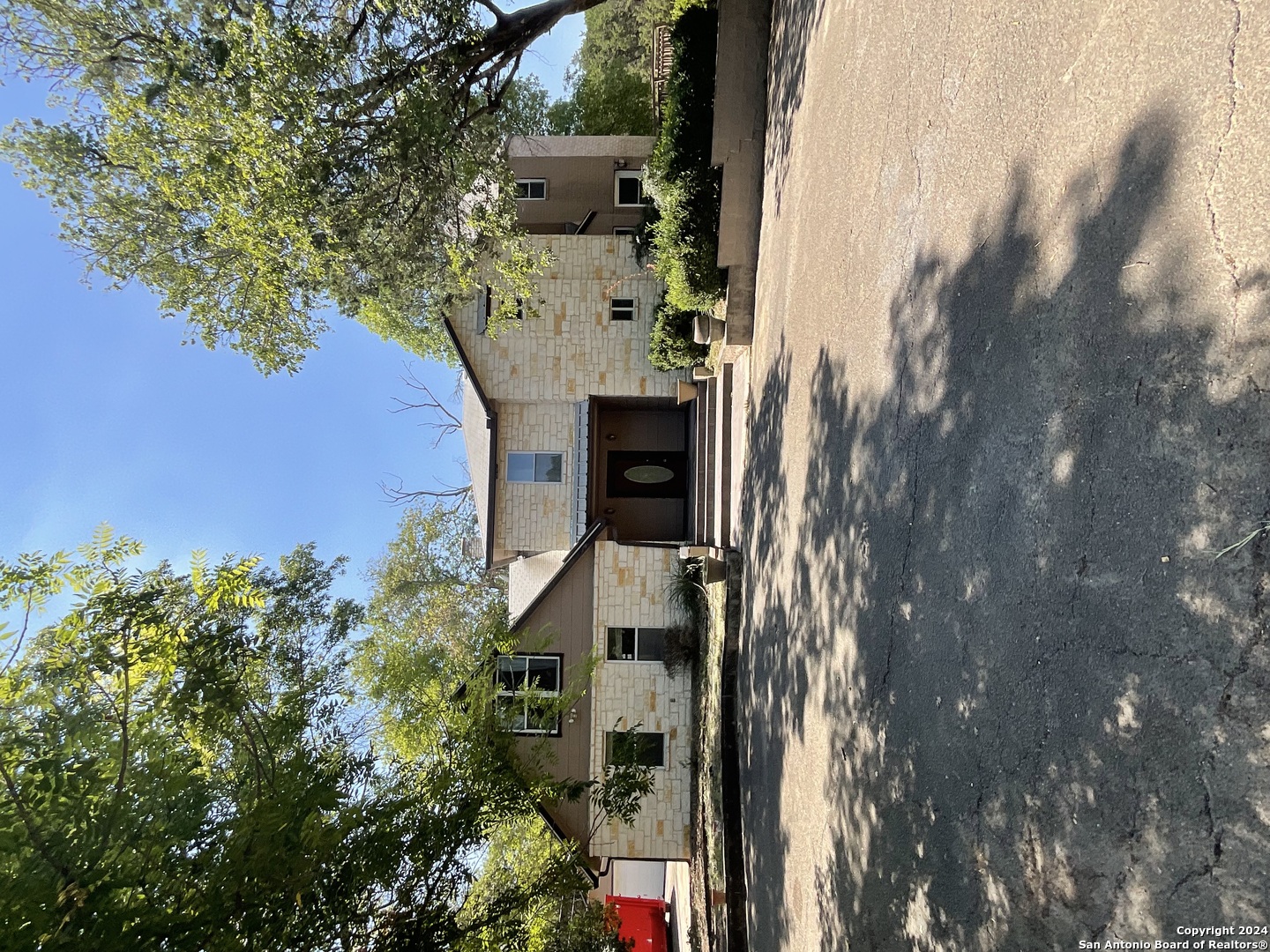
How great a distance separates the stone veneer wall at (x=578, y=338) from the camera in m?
15.3

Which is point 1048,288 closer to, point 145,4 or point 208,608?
point 208,608

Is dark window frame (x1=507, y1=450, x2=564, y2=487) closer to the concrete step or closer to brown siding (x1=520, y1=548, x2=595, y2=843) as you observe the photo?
brown siding (x1=520, y1=548, x2=595, y2=843)

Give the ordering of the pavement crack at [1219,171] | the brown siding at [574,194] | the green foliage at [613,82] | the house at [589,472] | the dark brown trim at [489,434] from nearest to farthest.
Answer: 1. the pavement crack at [1219,171]
2. the house at [589,472]
3. the dark brown trim at [489,434]
4. the brown siding at [574,194]
5. the green foliage at [613,82]

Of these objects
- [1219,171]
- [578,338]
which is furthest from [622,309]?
[1219,171]

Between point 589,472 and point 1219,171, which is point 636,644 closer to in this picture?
point 589,472

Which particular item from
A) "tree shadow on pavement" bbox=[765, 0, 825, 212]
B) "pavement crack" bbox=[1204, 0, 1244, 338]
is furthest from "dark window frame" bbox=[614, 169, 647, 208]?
"pavement crack" bbox=[1204, 0, 1244, 338]

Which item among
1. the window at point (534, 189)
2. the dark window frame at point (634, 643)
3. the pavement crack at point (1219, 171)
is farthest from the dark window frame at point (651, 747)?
the window at point (534, 189)

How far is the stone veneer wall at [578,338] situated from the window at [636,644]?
5.41 m

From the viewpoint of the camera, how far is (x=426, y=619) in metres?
25.0

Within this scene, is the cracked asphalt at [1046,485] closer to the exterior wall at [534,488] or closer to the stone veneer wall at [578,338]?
the stone veneer wall at [578,338]

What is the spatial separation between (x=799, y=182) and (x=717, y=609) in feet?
22.1

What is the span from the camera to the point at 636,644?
13781 mm

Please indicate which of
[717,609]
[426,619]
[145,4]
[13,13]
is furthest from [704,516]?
[426,619]

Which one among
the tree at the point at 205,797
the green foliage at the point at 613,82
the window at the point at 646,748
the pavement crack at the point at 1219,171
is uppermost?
the green foliage at the point at 613,82
